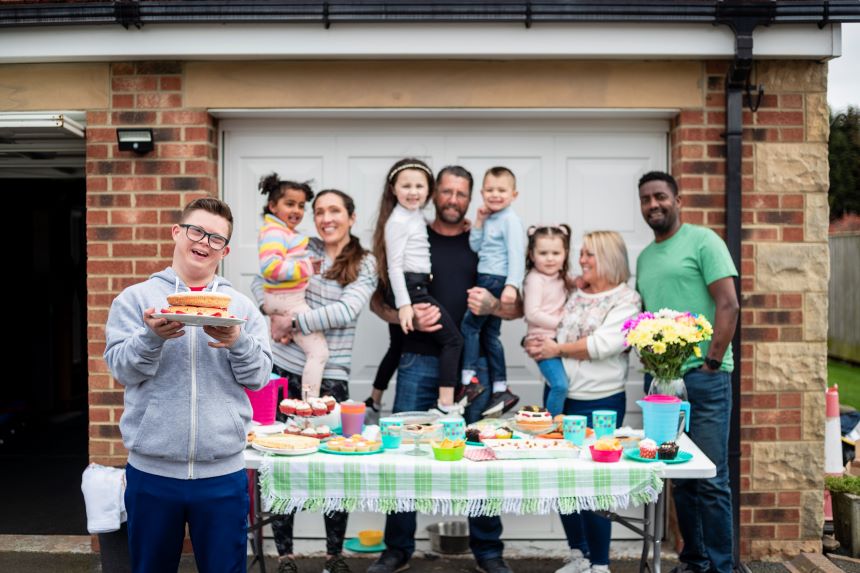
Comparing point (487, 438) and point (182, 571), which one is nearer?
point (487, 438)

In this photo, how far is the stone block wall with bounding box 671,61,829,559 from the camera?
5.42m

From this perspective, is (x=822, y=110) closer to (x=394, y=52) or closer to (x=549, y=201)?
(x=549, y=201)

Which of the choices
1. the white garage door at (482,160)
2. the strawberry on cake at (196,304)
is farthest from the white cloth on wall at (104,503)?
the strawberry on cake at (196,304)

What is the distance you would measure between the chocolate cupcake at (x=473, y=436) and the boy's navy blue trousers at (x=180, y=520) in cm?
143

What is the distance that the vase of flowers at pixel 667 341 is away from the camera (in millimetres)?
4336

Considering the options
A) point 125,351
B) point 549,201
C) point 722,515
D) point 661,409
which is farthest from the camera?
point 549,201

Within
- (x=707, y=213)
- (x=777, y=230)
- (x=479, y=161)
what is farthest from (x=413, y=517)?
(x=777, y=230)

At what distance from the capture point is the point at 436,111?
5504 mm

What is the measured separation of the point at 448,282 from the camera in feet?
17.1

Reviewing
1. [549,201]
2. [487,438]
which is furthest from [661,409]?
[549,201]

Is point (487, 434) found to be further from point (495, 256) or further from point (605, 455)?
point (495, 256)

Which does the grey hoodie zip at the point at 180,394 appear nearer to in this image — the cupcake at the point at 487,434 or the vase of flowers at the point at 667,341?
the cupcake at the point at 487,434

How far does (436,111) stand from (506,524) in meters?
2.68

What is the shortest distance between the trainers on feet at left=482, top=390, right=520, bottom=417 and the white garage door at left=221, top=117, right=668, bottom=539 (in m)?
0.48
